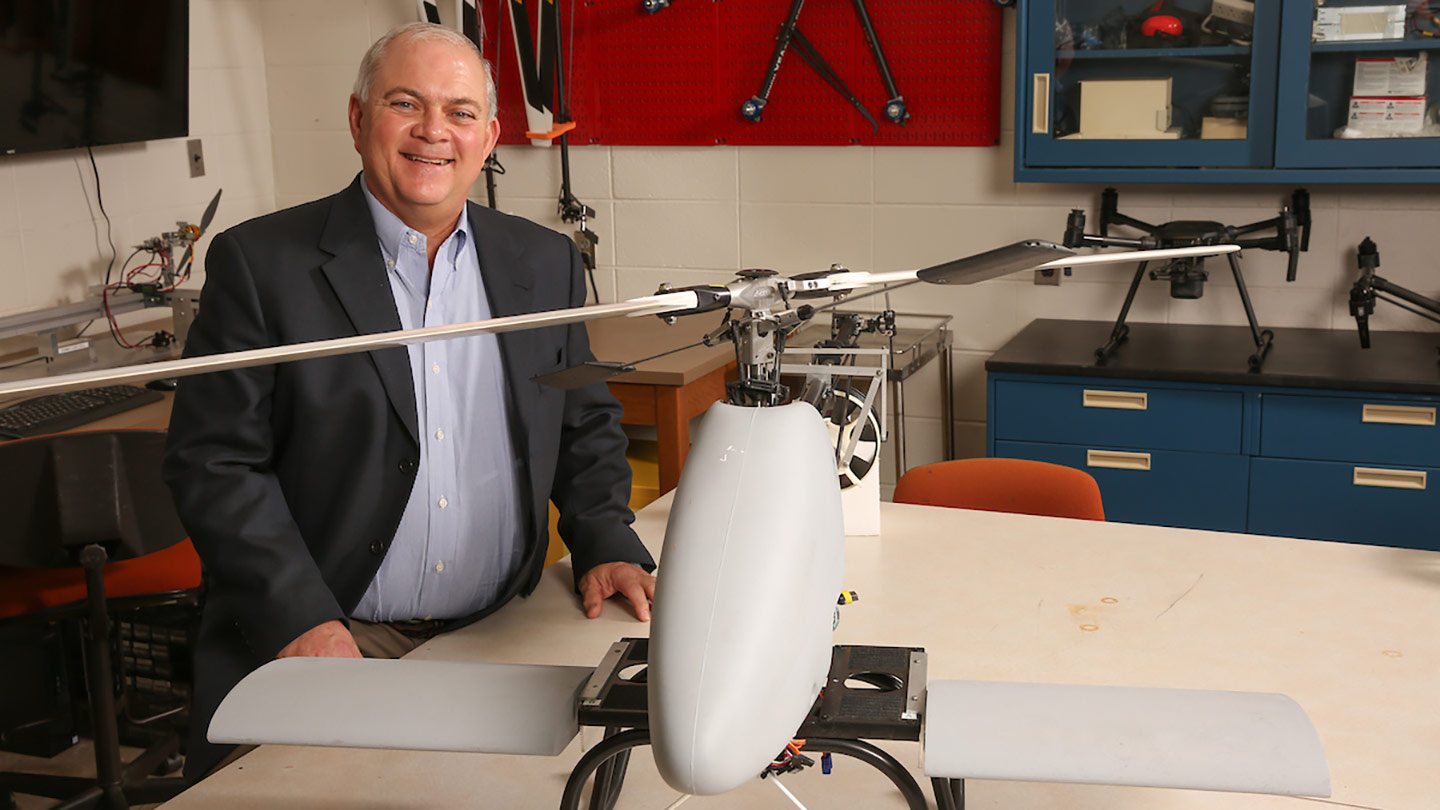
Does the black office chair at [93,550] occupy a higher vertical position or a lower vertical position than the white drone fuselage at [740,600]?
lower

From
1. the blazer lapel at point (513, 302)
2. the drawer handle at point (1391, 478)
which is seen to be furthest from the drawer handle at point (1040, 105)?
the blazer lapel at point (513, 302)

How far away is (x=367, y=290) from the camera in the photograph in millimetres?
1698

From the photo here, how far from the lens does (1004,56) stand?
352 cm

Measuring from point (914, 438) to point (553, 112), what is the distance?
1555mm

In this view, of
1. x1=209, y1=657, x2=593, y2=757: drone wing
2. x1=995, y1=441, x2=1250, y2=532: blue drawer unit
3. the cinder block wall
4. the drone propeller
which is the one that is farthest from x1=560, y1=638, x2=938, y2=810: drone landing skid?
the drone propeller

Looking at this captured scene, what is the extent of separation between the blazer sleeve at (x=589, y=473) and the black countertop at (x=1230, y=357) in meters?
1.52

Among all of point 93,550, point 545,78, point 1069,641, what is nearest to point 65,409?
point 93,550

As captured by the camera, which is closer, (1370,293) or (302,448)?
(302,448)

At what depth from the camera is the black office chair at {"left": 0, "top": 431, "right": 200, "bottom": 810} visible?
231cm

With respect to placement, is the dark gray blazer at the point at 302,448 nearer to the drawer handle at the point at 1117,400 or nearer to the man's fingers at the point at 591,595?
the man's fingers at the point at 591,595

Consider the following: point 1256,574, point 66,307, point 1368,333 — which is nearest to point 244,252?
point 1256,574

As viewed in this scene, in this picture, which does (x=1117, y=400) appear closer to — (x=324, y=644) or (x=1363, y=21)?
(x=1363, y=21)

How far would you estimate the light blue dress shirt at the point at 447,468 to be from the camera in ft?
5.61

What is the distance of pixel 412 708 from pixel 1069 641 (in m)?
0.84
